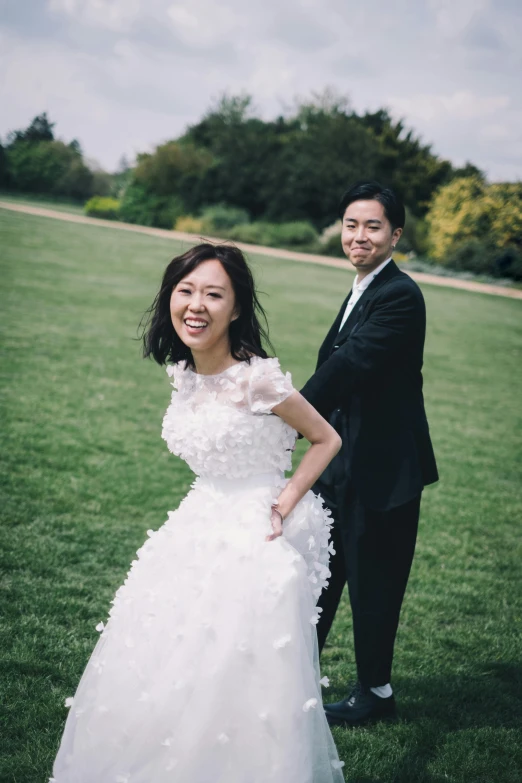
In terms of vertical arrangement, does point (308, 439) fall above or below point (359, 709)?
above

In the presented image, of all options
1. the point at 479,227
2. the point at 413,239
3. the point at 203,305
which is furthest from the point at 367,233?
the point at 413,239

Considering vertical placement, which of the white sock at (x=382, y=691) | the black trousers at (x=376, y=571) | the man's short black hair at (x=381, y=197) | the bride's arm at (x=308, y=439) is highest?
the man's short black hair at (x=381, y=197)

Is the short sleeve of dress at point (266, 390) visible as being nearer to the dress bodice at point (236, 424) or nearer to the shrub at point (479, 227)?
the dress bodice at point (236, 424)

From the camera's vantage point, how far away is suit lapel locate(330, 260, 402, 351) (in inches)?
127

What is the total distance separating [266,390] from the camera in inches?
96.0

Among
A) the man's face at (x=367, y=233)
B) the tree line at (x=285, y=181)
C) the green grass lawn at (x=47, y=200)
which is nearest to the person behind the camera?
the man's face at (x=367, y=233)

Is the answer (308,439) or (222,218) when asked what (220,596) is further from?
(222,218)

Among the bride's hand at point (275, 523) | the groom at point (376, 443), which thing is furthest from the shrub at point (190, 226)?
the bride's hand at point (275, 523)

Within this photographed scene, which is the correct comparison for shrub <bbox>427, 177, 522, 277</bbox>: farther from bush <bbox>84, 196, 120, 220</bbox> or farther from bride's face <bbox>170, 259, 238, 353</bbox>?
bride's face <bbox>170, 259, 238, 353</bbox>

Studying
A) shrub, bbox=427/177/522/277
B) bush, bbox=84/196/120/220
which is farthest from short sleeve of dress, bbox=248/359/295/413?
bush, bbox=84/196/120/220

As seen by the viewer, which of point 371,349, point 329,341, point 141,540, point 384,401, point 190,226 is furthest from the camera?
point 190,226

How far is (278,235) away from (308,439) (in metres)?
37.9

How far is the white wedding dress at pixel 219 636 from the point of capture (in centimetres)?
219

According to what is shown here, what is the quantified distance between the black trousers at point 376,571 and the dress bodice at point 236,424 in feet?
2.70
